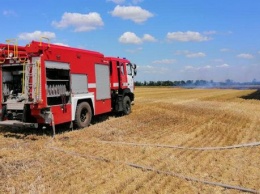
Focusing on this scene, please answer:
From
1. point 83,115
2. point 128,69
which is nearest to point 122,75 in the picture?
point 128,69

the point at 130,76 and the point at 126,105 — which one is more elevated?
the point at 130,76

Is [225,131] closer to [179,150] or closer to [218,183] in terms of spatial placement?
[179,150]

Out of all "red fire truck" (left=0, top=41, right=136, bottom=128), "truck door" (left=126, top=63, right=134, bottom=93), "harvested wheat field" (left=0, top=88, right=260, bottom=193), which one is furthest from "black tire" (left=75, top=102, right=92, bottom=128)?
"truck door" (left=126, top=63, right=134, bottom=93)

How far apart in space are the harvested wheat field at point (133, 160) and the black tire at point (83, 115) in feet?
1.03

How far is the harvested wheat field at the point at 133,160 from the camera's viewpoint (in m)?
6.18

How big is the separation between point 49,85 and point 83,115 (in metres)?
2.43

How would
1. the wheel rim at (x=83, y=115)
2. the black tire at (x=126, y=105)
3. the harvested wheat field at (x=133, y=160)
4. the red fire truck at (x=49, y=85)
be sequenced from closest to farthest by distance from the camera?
the harvested wheat field at (x=133, y=160) < the red fire truck at (x=49, y=85) < the wheel rim at (x=83, y=115) < the black tire at (x=126, y=105)

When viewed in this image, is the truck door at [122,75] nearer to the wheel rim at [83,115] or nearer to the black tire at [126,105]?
the black tire at [126,105]

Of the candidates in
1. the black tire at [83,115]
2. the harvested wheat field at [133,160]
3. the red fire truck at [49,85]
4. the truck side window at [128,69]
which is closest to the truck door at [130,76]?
the truck side window at [128,69]

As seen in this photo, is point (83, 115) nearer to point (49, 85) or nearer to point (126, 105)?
point (49, 85)

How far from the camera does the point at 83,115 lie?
523 inches

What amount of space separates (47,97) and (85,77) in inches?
97.2

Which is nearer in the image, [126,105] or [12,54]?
[12,54]

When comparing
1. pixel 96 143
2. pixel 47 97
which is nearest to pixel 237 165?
pixel 96 143
